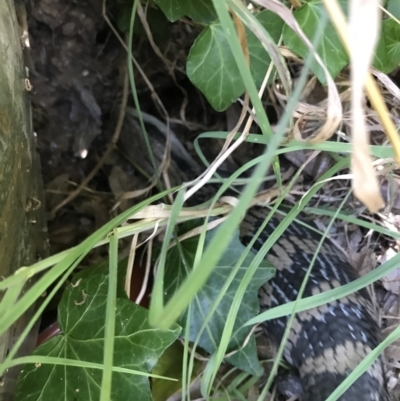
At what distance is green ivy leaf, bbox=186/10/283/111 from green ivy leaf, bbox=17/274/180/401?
43 centimetres

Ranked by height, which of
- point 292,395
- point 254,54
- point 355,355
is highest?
point 254,54

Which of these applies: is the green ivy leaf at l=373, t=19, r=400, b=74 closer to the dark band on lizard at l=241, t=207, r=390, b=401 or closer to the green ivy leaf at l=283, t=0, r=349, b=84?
the green ivy leaf at l=283, t=0, r=349, b=84

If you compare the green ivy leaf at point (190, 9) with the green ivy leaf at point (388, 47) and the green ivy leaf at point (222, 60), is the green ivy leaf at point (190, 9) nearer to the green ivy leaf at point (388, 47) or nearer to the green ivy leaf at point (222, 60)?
the green ivy leaf at point (222, 60)

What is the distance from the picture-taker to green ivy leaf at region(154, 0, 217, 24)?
100 centimetres

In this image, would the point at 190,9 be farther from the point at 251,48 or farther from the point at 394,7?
the point at 394,7

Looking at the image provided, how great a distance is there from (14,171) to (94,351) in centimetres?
36

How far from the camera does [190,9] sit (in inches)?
39.6

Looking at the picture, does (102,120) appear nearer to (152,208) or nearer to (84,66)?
(84,66)

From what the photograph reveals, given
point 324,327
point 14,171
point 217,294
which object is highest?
point 14,171

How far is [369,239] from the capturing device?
1.32 meters

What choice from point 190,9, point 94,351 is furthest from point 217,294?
point 190,9

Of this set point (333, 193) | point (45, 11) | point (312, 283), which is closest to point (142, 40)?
point (45, 11)

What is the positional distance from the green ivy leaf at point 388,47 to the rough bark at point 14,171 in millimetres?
705

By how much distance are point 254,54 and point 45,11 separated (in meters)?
0.57
